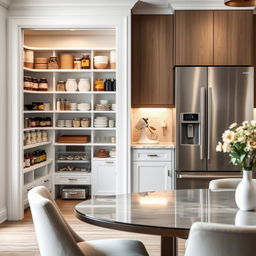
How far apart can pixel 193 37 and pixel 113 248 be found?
3445 mm

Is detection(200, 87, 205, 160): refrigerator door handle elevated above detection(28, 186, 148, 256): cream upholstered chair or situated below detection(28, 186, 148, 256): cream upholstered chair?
above

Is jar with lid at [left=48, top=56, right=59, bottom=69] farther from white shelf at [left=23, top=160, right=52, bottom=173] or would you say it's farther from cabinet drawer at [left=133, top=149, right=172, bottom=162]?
cabinet drawer at [left=133, top=149, right=172, bottom=162]

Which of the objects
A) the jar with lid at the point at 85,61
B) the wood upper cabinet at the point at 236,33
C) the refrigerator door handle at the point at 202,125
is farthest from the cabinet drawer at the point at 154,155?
the jar with lid at the point at 85,61

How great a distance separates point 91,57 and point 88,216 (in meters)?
5.01

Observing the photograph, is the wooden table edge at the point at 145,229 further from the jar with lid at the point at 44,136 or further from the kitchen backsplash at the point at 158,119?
the jar with lid at the point at 44,136

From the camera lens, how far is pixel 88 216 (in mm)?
2607

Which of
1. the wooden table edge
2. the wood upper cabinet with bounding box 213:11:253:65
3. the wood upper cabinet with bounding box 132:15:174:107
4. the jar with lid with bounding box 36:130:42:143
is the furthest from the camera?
the jar with lid with bounding box 36:130:42:143

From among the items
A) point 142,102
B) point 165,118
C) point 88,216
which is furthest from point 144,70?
point 88,216

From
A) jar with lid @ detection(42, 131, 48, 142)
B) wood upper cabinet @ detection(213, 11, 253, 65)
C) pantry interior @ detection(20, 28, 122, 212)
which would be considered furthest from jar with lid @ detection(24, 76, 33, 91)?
wood upper cabinet @ detection(213, 11, 253, 65)

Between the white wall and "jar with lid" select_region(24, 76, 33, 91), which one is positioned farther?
"jar with lid" select_region(24, 76, 33, 91)

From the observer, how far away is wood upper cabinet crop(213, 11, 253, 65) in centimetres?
573

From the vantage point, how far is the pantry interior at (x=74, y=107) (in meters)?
7.27

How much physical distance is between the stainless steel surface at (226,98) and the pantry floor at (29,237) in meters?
1.15

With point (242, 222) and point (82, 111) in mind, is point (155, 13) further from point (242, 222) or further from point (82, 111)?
point (242, 222)
